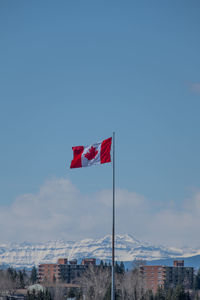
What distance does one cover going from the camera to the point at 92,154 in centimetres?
4688

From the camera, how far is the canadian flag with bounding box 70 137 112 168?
4647cm

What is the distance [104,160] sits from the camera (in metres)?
46.4

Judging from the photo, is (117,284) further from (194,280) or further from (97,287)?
(194,280)

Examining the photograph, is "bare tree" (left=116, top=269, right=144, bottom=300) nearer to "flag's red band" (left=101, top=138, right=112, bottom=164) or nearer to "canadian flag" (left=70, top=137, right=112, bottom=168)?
"canadian flag" (left=70, top=137, right=112, bottom=168)

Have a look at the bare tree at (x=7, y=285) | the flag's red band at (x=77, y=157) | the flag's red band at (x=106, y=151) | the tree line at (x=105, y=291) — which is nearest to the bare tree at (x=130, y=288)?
the tree line at (x=105, y=291)

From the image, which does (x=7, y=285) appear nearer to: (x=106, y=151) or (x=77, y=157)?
(x=77, y=157)

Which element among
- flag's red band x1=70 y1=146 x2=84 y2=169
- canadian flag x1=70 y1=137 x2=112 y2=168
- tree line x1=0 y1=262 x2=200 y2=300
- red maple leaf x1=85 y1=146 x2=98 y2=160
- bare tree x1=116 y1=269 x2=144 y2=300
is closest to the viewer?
canadian flag x1=70 y1=137 x2=112 y2=168

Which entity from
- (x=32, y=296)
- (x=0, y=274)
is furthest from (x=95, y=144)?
(x=0, y=274)

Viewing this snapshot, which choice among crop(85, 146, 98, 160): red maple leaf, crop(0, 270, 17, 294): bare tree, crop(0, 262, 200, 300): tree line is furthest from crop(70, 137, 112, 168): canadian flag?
crop(0, 270, 17, 294): bare tree

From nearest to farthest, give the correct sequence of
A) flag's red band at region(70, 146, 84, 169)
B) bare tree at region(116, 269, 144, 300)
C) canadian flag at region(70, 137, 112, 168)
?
canadian flag at region(70, 137, 112, 168) → flag's red band at region(70, 146, 84, 169) → bare tree at region(116, 269, 144, 300)

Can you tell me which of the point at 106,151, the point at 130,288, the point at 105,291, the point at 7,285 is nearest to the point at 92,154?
the point at 106,151

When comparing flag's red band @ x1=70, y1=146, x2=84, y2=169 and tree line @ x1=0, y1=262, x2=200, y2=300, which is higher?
flag's red band @ x1=70, y1=146, x2=84, y2=169

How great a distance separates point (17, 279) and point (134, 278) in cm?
2817

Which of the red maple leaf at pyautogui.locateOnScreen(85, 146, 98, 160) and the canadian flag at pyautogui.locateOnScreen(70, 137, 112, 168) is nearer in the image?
the canadian flag at pyautogui.locateOnScreen(70, 137, 112, 168)
